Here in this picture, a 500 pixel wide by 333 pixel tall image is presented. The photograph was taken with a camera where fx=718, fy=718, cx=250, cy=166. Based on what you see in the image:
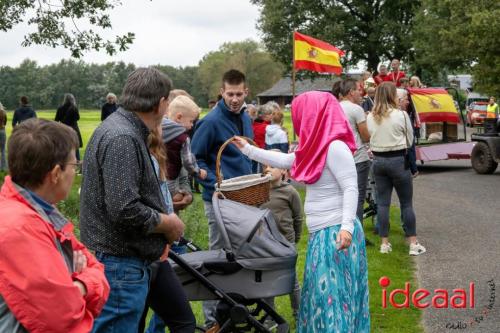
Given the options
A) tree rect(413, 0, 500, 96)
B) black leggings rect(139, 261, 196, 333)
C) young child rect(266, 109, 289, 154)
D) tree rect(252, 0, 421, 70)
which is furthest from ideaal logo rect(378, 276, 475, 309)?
tree rect(252, 0, 421, 70)

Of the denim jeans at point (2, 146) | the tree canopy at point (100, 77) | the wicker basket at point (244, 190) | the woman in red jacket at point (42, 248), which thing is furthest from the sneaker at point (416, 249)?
the tree canopy at point (100, 77)

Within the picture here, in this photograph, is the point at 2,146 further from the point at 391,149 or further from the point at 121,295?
the point at 121,295

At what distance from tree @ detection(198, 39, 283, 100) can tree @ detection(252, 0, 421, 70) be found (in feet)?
214

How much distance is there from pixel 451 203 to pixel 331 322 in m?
8.66

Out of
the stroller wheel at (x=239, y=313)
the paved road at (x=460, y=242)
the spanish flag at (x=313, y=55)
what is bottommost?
the paved road at (x=460, y=242)

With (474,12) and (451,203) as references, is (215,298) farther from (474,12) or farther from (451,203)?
(474,12)

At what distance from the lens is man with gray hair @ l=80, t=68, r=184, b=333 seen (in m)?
3.32

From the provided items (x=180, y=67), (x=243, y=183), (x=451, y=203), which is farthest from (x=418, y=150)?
(x=180, y=67)

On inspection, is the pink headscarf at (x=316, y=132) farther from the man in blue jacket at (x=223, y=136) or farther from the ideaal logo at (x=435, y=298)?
the ideaal logo at (x=435, y=298)

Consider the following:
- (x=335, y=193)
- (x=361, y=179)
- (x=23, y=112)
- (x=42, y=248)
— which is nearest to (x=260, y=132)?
(x=361, y=179)

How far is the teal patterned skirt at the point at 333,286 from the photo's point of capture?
4.41m

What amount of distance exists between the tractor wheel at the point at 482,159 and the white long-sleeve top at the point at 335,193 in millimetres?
12880

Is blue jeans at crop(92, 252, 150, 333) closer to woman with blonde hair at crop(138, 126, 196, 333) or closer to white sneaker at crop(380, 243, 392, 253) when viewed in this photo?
woman with blonde hair at crop(138, 126, 196, 333)

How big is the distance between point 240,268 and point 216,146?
1547mm
